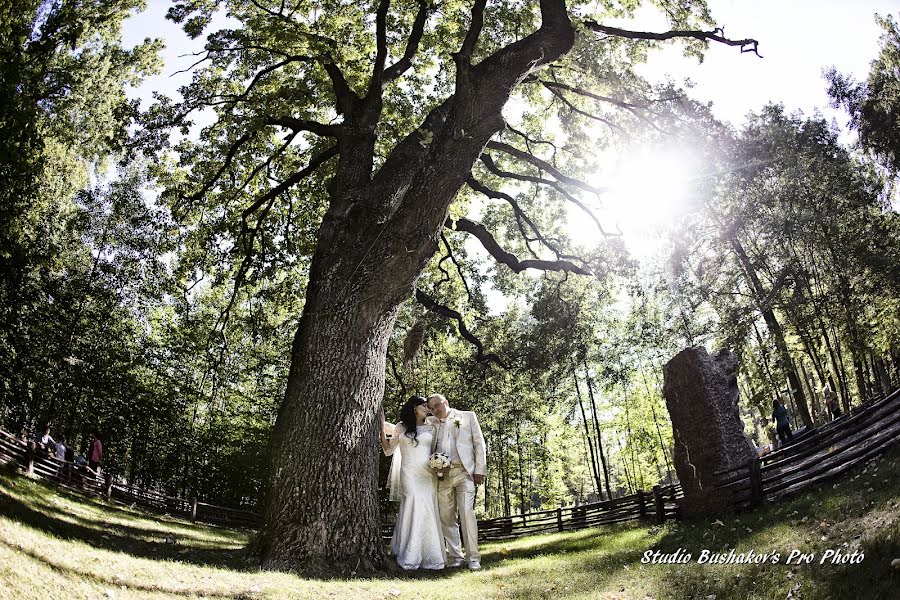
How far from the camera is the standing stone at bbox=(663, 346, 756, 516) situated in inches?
310

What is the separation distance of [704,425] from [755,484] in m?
1.09

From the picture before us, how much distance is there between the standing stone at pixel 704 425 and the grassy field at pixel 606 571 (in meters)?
1.21

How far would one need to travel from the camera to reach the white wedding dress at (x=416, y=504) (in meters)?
6.63

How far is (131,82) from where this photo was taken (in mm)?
12844

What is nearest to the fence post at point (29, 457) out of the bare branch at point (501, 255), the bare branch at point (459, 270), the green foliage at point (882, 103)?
the bare branch at point (459, 270)

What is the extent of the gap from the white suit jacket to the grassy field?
129cm

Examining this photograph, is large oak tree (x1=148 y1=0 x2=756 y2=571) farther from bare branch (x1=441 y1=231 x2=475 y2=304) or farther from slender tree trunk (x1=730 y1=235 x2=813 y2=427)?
slender tree trunk (x1=730 y1=235 x2=813 y2=427)

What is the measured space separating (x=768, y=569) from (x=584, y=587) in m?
1.52

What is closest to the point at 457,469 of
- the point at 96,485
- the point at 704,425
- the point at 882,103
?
the point at 704,425

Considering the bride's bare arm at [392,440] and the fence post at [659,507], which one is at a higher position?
the bride's bare arm at [392,440]

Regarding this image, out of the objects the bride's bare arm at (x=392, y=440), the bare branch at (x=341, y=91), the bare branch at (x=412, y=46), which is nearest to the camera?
the bride's bare arm at (x=392, y=440)

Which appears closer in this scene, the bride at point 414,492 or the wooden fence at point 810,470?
the wooden fence at point 810,470

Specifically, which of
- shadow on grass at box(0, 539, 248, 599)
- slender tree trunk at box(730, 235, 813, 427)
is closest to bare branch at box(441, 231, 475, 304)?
slender tree trunk at box(730, 235, 813, 427)

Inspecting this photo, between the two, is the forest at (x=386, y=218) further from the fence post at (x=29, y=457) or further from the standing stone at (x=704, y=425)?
the fence post at (x=29, y=457)
